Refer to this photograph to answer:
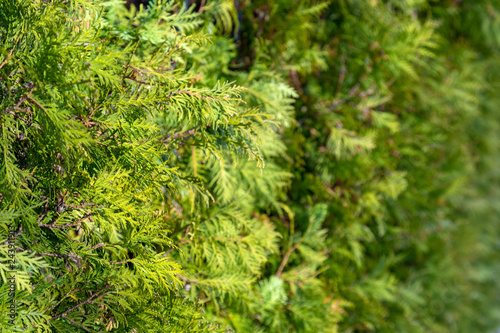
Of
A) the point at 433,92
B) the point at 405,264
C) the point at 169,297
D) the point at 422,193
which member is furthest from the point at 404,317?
the point at 169,297

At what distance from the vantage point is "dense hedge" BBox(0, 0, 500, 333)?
1.65 feet

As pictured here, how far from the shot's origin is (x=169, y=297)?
1.93 feet

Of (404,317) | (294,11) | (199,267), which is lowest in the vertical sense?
(404,317)

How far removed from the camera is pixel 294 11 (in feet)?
3.59

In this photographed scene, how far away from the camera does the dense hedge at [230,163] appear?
0.50 metres

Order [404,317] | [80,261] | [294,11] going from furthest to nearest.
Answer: [404,317] → [294,11] → [80,261]

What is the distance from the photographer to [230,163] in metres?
0.89

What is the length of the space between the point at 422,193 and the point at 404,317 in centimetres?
50

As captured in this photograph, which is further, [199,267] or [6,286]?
[199,267]

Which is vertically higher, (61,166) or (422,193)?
(61,166)

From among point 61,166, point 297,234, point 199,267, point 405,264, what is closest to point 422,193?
point 405,264

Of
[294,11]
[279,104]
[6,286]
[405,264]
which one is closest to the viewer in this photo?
[6,286]

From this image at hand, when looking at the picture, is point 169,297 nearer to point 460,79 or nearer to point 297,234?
point 297,234

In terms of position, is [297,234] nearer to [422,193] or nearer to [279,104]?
[279,104]
